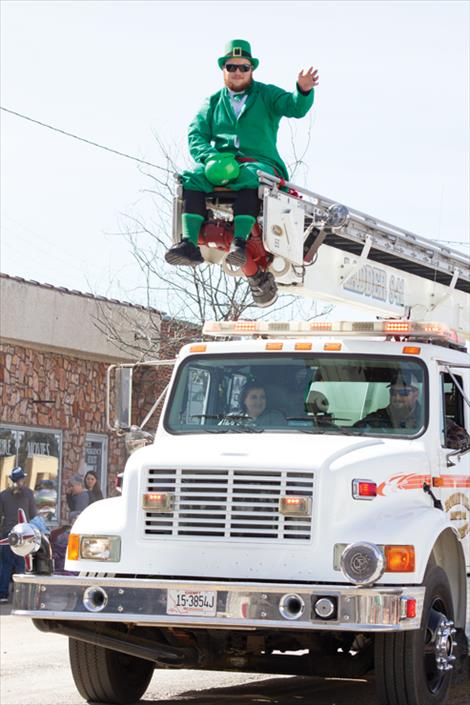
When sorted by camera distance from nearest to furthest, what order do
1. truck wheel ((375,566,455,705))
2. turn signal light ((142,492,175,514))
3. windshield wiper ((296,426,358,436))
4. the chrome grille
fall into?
truck wheel ((375,566,455,705)) → the chrome grille → turn signal light ((142,492,175,514)) → windshield wiper ((296,426,358,436))

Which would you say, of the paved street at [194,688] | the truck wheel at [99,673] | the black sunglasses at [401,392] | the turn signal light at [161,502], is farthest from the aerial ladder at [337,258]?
the paved street at [194,688]

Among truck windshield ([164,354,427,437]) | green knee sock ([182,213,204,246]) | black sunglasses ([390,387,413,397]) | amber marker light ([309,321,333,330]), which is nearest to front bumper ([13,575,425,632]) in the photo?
truck windshield ([164,354,427,437])

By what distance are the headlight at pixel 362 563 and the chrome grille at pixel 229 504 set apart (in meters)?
0.37

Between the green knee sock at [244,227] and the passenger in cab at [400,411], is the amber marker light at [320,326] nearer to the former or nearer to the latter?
the passenger in cab at [400,411]

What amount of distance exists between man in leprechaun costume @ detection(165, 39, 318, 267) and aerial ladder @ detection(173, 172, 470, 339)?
0.34 feet

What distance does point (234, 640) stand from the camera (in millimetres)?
9055

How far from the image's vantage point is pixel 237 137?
1003 centimetres

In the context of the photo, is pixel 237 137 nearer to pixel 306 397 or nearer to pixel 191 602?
pixel 306 397

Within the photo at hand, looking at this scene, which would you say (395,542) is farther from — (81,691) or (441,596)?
(81,691)

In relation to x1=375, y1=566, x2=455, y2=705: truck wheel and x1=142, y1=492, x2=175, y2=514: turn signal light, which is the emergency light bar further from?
x1=142, y1=492, x2=175, y2=514: turn signal light

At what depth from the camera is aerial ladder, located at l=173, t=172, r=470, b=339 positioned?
972 centimetres

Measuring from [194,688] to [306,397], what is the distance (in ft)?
8.61

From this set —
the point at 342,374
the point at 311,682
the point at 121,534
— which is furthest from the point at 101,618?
the point at 311,682

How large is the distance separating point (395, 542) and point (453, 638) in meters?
1.10
